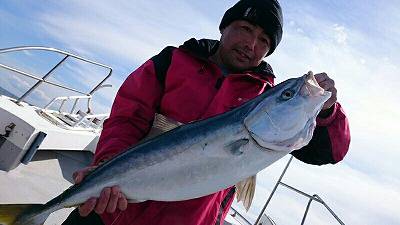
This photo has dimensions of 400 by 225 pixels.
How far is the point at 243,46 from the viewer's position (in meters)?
4.04

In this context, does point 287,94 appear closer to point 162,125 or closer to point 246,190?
point 246,190

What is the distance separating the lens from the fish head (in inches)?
116

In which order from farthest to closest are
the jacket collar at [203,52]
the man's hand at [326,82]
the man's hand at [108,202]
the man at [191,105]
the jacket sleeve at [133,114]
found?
the jacket collar at [203,52], the jacket sleeve at [133,114], the man at [191,105], the man's hand at [326,82], the man's hand at [108,202]

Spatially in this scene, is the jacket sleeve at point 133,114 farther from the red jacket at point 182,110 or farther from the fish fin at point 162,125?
the fish fin at point 162,125

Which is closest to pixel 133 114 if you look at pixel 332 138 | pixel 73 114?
pixel 332 138

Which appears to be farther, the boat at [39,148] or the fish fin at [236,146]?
the boat at [39,148]

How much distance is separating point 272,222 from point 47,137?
585cm

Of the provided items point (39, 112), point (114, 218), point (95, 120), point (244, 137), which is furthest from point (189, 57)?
point (95, 120)

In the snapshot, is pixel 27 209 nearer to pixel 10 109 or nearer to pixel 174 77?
pixel 174 77

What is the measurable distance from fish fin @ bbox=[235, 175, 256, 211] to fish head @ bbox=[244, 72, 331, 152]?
0.41m

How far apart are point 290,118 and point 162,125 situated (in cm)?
104

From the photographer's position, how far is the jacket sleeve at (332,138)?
147 inches

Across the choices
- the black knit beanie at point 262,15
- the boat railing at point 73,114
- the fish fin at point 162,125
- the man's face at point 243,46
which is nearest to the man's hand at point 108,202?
the fish fin at point 162,125

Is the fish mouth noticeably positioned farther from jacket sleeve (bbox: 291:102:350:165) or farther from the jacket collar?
the jacket collar
